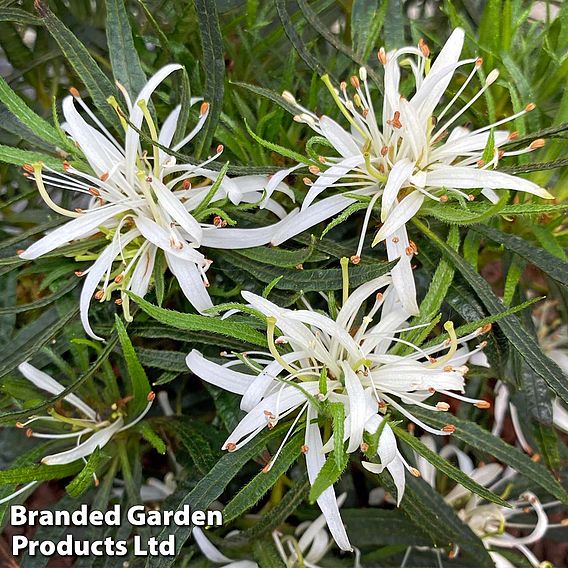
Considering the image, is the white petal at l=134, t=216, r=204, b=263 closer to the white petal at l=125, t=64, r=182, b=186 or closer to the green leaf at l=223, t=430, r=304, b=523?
the white petal at l=125, t=64, r=182, b=186

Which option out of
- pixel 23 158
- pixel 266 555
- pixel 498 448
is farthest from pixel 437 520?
pixel 23 158

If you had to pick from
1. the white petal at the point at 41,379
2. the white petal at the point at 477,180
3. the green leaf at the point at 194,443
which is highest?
the white petal at the point at 477,180

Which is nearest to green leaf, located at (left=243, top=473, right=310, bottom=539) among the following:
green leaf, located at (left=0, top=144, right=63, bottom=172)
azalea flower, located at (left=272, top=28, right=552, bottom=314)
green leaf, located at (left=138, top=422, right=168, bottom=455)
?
green leaf, located at (left=138, top=422, right=168, bottom=455)

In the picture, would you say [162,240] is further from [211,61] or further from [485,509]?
[485,509]

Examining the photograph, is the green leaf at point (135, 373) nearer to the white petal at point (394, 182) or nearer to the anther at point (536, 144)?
the white petal at point (394, 182)

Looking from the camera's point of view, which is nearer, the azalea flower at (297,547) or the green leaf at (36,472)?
the green leaf at (36,472)

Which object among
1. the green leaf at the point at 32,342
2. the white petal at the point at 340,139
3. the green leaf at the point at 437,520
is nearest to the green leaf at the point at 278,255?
the white petal at the point at 340,139

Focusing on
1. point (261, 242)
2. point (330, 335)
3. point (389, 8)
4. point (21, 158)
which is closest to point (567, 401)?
point (330, 335)
